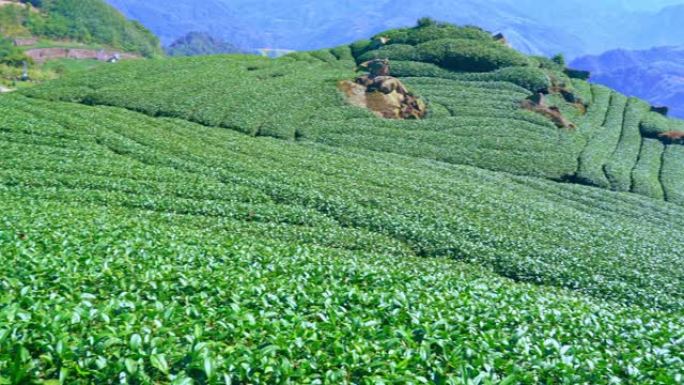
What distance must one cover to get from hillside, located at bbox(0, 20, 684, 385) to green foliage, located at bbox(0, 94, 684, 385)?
0.09 metres

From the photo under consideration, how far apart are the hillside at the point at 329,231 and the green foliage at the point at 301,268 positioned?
3.4 inches

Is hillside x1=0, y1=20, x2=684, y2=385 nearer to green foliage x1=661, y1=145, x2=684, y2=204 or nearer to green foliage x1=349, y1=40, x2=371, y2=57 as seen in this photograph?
green foliage x1=661, y1=145, x2=684, y2=204

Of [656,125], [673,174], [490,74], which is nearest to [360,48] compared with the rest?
[490,74]

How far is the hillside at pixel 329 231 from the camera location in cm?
910

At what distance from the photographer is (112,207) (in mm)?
30031

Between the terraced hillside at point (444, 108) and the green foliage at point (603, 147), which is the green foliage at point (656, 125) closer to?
the terraced hillside at point (444, 108)

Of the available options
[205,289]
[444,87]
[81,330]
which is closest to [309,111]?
[444,87]

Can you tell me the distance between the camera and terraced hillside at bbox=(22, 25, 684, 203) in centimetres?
6084

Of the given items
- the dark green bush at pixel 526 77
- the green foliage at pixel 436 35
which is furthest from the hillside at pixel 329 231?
the green foliage at pixel 436 35

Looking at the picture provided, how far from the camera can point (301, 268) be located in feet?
57.1

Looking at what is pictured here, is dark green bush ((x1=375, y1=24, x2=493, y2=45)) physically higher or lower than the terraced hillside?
higher

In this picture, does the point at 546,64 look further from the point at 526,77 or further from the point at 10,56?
the point at 10,56

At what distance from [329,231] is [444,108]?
48.8 m

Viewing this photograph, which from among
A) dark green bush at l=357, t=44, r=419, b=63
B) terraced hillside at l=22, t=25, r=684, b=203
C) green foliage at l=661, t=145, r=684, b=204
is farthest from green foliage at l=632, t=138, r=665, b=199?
dark green bush at l=357, t=44, r=419, b=63
